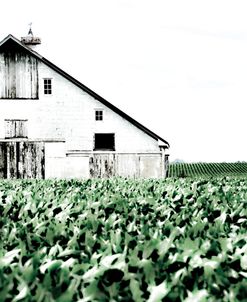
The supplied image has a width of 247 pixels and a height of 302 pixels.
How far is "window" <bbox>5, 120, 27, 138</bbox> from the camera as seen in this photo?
36.3 meters

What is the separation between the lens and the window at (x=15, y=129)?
119 ft

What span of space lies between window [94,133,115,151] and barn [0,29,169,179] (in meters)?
0.06

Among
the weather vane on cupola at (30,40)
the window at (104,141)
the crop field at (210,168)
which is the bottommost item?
the crop field at (210,168)

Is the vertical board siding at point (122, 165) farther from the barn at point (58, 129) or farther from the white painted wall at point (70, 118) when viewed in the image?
the white painted wall at point (70, 118)

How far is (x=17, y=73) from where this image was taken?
36.8 m

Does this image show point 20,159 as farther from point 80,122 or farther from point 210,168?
point 210,168

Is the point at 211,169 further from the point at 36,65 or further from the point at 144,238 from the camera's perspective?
the point at 144,238

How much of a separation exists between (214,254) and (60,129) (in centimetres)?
3282

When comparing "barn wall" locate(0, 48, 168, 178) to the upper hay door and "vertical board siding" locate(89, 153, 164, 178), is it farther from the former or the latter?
the upper hay door

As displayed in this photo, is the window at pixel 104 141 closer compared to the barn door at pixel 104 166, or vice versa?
the barn door at pixel 104 166

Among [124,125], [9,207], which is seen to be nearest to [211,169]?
[124,125]

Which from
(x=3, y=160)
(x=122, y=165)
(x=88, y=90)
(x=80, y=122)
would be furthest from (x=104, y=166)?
(x=3, y=160)

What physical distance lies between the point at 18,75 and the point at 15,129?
3.15 meters

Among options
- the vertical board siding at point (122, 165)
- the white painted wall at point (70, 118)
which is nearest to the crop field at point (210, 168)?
the vertical board siding at point (122, 165)
